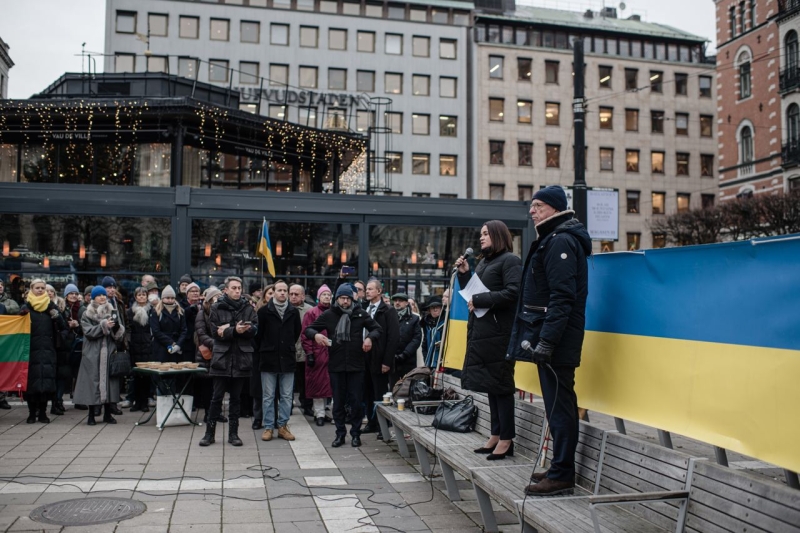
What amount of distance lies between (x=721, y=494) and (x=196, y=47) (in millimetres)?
55943

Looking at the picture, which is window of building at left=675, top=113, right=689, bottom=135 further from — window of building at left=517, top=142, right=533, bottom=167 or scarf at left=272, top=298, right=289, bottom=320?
scarf at left=272, top=298, right=289, bottom=320

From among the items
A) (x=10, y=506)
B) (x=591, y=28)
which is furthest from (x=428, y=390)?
(x=591, y=28)

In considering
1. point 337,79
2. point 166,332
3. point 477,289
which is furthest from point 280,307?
point 337,79

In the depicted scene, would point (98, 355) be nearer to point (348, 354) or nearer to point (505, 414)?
point (348, 354)

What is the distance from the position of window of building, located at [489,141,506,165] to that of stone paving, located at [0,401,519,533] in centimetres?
4982

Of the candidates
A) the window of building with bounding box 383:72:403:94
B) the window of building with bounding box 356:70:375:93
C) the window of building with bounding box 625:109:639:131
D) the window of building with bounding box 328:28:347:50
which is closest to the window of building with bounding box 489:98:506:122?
the window of building with bounding box 383:72:403:94

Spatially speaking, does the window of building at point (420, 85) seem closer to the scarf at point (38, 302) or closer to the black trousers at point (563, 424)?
the scarf at point (38, 302)

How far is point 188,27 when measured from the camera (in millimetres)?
54781

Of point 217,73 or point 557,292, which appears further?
point 217,73

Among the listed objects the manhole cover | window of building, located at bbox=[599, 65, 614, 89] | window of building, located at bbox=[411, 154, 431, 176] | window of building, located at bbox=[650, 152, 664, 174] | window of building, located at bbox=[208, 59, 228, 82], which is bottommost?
the manhole cover

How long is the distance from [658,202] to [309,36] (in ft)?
101

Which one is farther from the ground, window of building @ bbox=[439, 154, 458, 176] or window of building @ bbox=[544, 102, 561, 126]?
window of building @ bbox=[544, 102, 561, 126]

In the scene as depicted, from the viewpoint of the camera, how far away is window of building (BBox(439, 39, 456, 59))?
195 feet

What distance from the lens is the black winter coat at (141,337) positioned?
12664 mm
